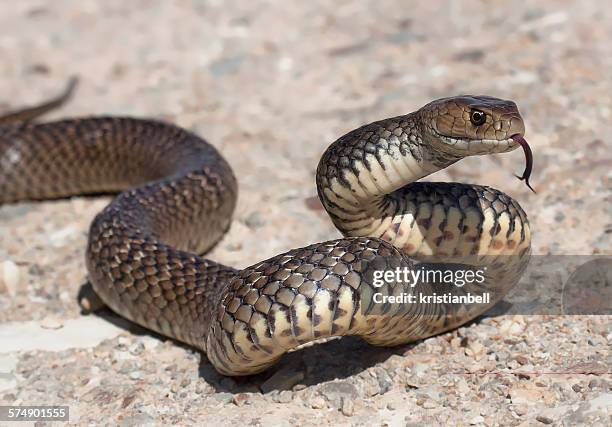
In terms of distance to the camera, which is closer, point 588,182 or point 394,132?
point 394,132

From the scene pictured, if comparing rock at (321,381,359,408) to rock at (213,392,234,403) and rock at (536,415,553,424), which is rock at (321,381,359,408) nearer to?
rock at (213,392,234,403)

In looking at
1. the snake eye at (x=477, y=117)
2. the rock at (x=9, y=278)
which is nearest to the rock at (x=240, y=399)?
the snake eye at (x=477, y=117)

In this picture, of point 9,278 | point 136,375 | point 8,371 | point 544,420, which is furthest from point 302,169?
point 544,420

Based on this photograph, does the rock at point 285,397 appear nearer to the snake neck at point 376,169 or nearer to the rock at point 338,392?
the rock at point 338,392

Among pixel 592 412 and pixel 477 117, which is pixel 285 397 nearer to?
pixel 592 412

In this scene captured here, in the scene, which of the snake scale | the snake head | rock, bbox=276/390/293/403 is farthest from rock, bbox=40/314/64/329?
the snake head

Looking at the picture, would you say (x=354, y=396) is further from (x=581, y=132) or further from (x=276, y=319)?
(x=581, y=132)

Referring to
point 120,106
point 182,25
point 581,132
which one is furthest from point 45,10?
point 581,132
